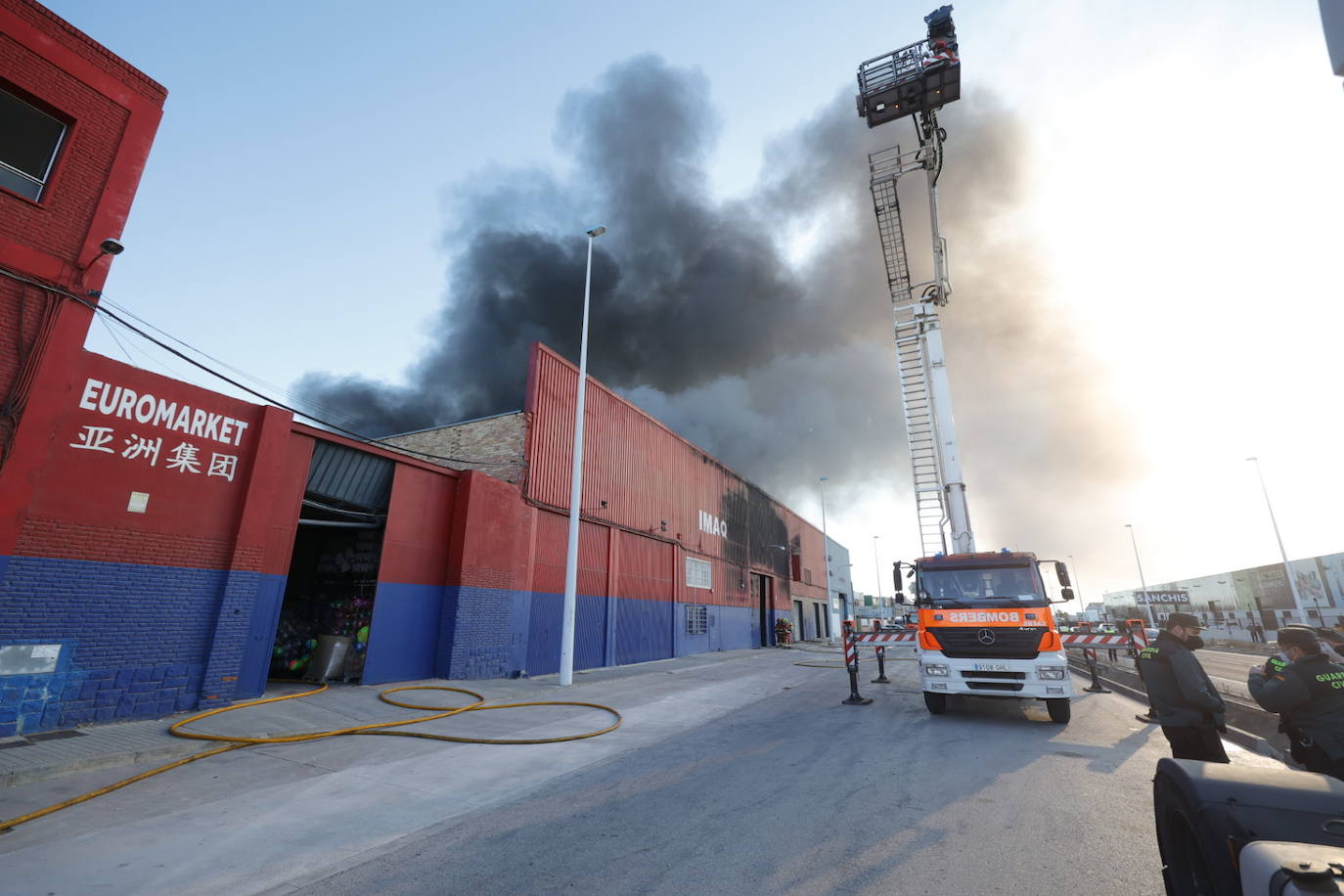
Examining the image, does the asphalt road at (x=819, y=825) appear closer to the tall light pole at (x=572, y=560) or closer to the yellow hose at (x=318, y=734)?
the yellow hose at (x=318, y=734)

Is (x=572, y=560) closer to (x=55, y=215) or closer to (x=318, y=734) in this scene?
(x=318, y=734)

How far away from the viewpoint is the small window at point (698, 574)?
85.3 feet

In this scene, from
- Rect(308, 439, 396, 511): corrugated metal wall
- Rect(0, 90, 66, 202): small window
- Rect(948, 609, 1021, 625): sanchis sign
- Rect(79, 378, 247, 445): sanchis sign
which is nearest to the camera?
Rect(0, 90, 66, 202): small window

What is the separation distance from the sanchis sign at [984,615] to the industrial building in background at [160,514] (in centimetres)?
1090

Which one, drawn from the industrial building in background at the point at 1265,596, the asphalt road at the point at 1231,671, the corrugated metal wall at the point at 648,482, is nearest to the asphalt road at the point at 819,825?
the asphalt road at the point at 1231,671

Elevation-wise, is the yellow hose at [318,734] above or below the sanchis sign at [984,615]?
below

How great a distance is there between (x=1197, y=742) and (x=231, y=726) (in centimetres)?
1148

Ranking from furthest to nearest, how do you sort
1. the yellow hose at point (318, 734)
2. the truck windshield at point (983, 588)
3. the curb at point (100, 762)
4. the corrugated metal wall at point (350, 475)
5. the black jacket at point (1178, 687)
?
1. the corrugated metal wall at point (350, 475)
2. the truck windshield at point (983, 588)
3. the curb at point (100, 762)
4. the yellow hose at point (318, 734)
5. the black jacket at point (1178, 687)

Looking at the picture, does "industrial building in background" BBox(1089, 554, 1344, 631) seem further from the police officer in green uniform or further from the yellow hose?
the yellow hose

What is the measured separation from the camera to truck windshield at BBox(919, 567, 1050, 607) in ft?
31.5

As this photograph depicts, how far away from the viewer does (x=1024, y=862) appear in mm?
4113

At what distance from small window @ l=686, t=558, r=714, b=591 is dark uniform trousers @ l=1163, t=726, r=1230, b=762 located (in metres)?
21.3

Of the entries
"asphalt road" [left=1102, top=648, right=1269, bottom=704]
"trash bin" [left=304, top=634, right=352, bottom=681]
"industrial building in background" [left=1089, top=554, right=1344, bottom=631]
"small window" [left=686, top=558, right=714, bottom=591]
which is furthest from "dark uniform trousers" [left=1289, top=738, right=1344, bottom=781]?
"industrial building in background" [left=1089, top=554, right=1344, bottom=631]

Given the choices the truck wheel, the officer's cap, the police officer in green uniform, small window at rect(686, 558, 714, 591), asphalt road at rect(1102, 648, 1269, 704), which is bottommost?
asphalt road at rect(1102, 648, 1269, 704)
